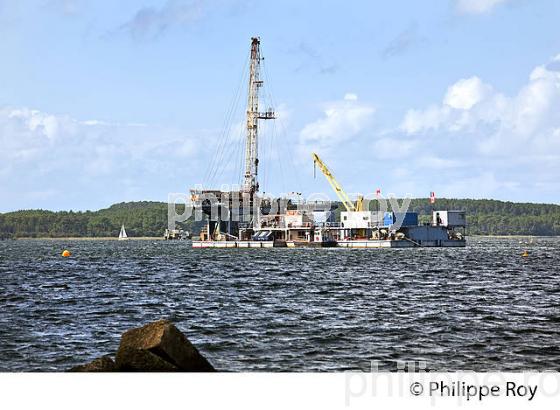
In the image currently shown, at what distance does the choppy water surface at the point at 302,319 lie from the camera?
29.1m

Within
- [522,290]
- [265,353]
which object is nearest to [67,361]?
[265,353]

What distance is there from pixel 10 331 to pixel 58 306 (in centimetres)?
1103

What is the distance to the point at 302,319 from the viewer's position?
1582 inches

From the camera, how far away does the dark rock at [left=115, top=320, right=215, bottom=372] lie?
20.6 m

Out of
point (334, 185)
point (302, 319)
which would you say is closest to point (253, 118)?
point (334, 185)

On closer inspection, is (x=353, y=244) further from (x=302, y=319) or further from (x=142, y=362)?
(x=142, y=362)

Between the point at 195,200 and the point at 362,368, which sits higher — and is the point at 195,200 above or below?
above

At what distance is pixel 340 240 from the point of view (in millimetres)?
172000

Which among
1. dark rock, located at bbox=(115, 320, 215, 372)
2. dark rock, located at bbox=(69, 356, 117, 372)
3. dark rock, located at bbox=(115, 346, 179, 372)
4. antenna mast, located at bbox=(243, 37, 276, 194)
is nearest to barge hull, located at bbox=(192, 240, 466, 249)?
antenna mast, located at bbox=(243, 37, 276, 194)

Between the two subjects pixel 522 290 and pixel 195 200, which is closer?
pixel 522 290

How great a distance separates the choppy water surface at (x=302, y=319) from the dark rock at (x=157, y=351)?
18.9 feet
